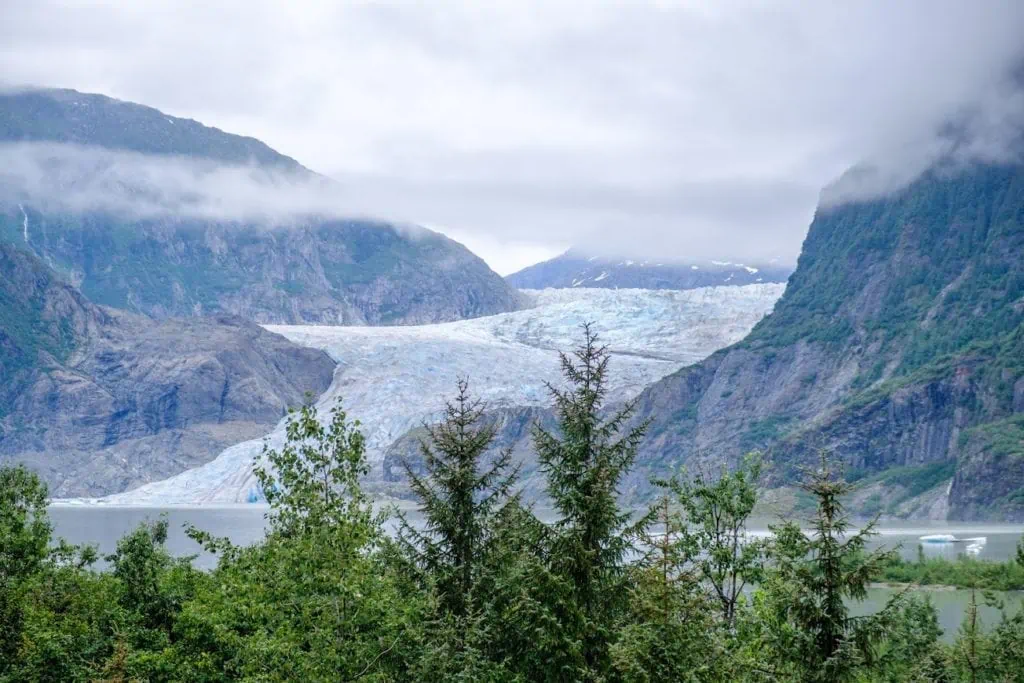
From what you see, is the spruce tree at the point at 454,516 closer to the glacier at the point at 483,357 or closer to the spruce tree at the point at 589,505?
the spruce tree at the point at 589,505

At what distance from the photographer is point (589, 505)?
67.4 feet

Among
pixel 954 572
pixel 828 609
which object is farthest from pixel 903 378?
pixel 828 609

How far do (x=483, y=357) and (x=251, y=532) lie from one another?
56.8 meters

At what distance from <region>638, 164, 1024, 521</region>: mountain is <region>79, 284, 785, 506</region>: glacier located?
18.9 ft

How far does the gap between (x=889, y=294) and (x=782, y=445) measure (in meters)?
47.7

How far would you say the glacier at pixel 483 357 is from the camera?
5531 inches

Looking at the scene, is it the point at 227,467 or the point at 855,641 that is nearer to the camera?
the point at 855,641

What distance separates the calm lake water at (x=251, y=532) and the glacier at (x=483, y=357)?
17.3 ft

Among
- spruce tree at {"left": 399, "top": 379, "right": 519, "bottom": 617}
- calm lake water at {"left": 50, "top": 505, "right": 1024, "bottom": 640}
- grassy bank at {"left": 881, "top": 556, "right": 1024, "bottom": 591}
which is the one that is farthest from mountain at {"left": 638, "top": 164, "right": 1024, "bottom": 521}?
spruce tree at {"left": 399, "top": 379, "right": 519, "bottom": 617}

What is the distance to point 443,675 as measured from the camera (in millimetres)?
19172

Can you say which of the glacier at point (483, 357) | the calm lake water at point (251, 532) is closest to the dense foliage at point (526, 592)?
the calm lake water at point (251, 532)

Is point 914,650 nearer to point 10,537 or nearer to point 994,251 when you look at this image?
point 10,537

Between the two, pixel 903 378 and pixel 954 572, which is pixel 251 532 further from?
pixel 903 378

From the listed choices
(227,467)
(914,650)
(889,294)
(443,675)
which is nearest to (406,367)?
(227,467)
